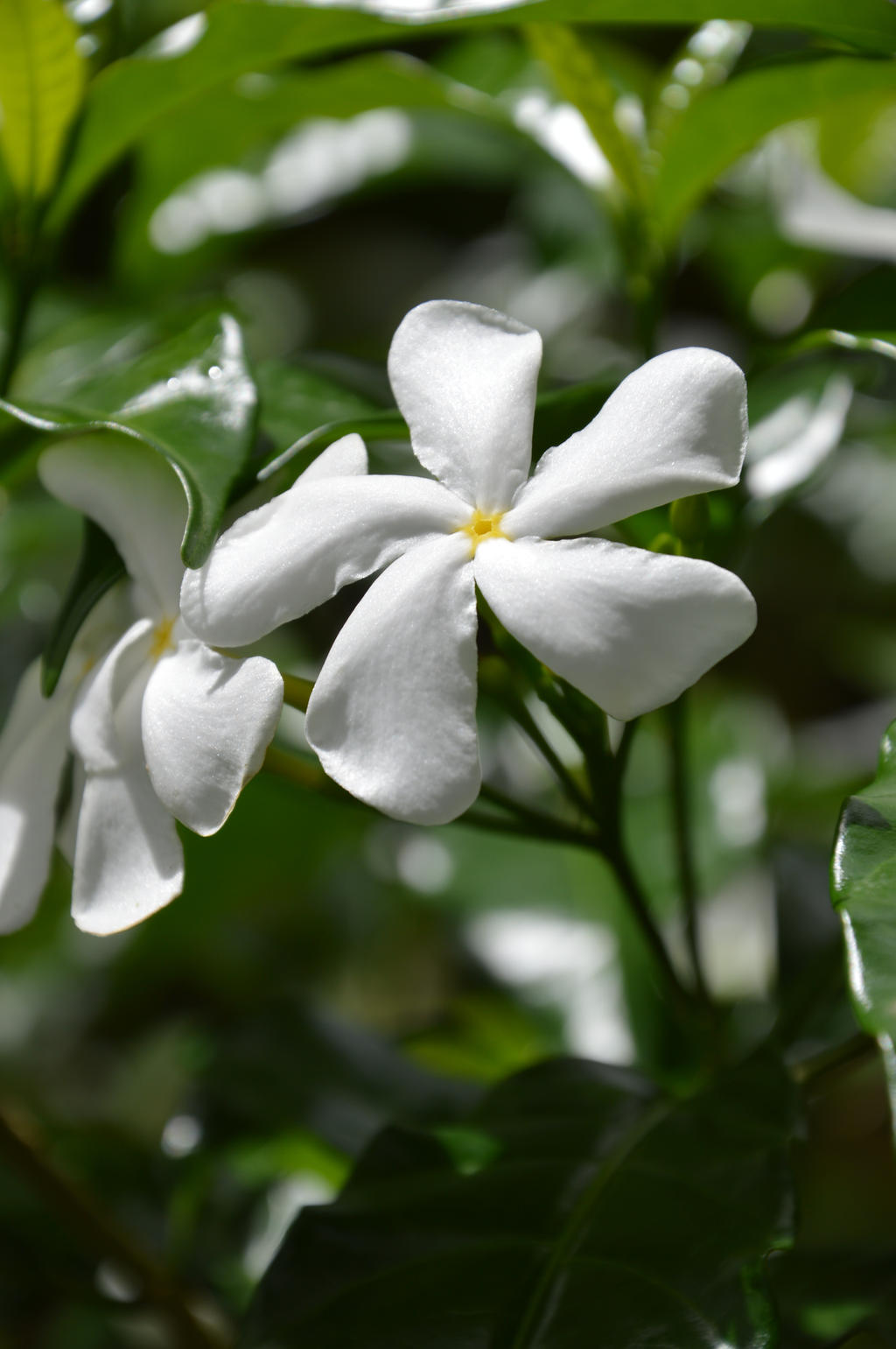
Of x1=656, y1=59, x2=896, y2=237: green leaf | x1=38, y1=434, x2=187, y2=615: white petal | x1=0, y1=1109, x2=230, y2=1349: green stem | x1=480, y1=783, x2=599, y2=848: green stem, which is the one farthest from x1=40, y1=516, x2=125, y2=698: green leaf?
x1=656, y1=59, x2=896, y2=237: green leaf

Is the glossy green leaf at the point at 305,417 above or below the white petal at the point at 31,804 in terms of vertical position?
above

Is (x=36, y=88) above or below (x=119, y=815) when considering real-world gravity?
above

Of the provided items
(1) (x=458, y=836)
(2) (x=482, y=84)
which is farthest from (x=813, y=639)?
(2) (x=482, y=84)

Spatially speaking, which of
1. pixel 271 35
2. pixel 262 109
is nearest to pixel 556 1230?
pixel 271 35

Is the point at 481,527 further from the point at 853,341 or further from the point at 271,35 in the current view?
the point at 271,35

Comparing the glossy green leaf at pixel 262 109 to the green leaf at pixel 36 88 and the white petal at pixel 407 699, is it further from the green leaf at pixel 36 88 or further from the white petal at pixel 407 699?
the white petal at pixel 407 699

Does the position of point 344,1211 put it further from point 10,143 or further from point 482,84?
point 482,84

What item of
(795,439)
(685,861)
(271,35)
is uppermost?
(271,35)

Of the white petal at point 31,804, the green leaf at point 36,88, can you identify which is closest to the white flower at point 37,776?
the white petal at point 31,804
